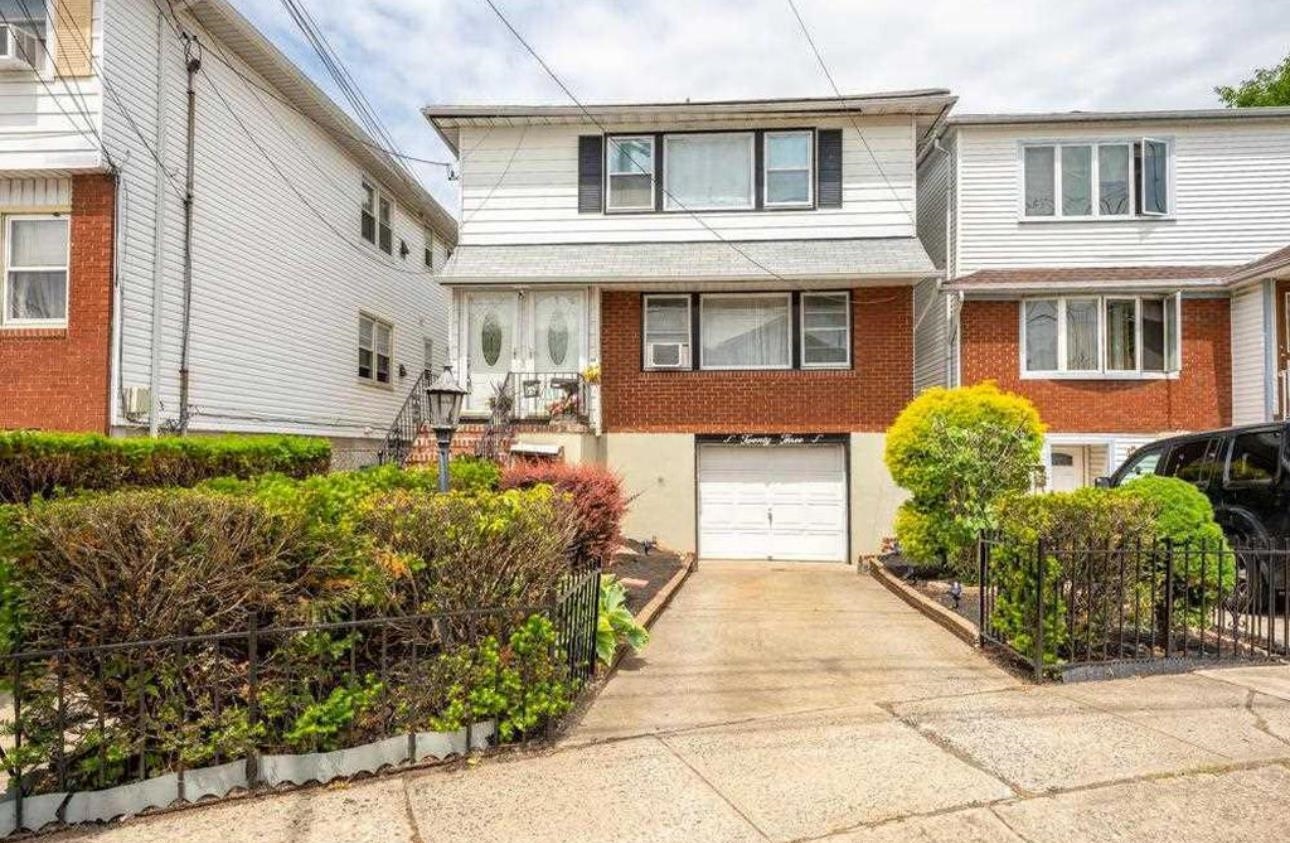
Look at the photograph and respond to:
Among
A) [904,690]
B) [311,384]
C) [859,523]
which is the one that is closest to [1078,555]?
[904,690]

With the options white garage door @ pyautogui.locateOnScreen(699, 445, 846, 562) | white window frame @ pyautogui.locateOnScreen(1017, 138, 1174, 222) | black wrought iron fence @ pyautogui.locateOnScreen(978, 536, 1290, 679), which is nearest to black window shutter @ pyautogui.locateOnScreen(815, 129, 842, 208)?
white window frame @ pyautogui.locateOnScreen(1017, 138, 1174, 222)

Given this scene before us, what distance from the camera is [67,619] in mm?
3982

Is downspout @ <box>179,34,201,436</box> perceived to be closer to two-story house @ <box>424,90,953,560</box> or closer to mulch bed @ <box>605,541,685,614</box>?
two-story house @ <box>424,90,953,560</box>

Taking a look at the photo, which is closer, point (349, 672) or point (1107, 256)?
point (349, 672)

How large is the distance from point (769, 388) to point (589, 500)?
19.9 ft

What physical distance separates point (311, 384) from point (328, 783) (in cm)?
1196

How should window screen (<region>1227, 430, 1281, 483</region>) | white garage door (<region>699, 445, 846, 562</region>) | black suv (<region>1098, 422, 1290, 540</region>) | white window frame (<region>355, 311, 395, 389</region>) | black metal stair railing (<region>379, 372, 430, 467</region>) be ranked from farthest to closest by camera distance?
white window frame (<region>355, 311, 395, 389</region>)
white garage door (<region>699, 445, 846, 562</region>)
black metal stair railing (<region>379, 372, 430, 467</region>)
window screen (<region>1227, 430, 1281, 483</region>)
black suv (<region>1098, 422, 1290, 540</region>)

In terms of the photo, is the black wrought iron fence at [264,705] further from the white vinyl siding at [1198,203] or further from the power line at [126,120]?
the white vinyl siding at [1198,203]

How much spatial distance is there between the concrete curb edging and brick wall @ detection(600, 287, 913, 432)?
3.15 meters

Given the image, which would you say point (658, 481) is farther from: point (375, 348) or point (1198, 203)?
point (1198, 203)

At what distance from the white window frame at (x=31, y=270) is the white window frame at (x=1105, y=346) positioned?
1446cm

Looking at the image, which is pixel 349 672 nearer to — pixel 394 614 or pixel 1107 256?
pixel 394 614

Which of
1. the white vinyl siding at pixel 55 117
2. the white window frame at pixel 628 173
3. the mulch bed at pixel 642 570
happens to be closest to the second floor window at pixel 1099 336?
the white window frame at pixel 628 173

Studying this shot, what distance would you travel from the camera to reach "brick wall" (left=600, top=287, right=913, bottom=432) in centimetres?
1393
